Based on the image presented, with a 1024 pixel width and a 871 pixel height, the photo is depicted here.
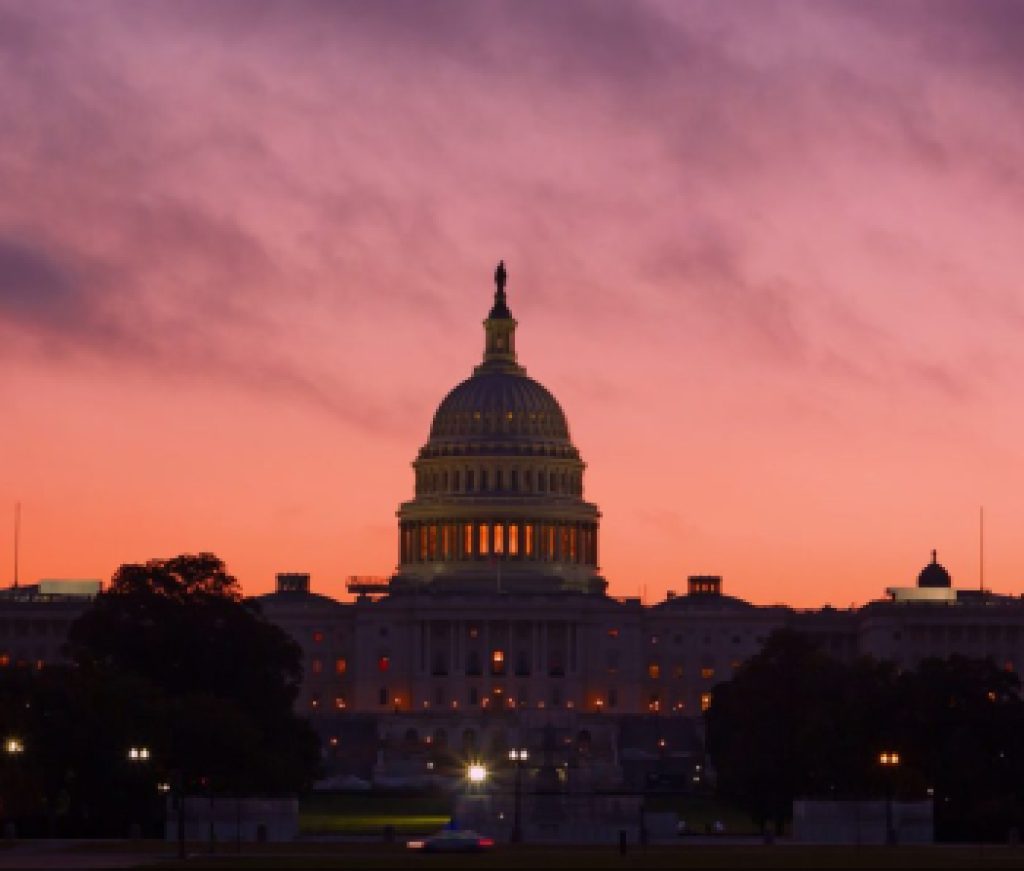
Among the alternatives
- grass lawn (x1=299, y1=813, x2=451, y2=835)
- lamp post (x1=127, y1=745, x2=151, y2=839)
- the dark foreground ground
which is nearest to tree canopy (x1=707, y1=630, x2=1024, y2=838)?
the dark foreground ground

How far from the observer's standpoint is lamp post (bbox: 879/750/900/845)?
16350 centimetres

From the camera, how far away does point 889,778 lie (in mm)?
174750

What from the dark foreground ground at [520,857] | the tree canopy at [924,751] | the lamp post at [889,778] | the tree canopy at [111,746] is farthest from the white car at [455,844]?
the tree canopy at [924,751]

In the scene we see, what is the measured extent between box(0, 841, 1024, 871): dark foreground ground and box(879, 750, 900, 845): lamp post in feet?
11.3

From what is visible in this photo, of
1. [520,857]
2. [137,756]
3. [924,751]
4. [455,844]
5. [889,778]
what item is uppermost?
[924,751]

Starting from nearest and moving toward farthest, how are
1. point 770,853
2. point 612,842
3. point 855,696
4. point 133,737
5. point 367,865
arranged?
point 367,865, point 770,853, point 612,842, point 133,737, point 855,696

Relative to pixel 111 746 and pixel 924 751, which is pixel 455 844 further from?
pixel 924 751

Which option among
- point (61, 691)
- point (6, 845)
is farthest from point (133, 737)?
point (6, 845)

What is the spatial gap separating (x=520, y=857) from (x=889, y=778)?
34105mm

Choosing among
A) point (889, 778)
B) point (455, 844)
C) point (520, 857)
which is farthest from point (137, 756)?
point (889, 778)

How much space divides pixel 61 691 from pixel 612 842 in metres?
29.4

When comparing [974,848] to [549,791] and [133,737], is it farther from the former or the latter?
[133,737]

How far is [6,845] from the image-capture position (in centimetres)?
15762

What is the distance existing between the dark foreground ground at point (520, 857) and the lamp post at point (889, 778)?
3451mm
